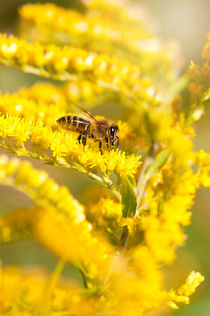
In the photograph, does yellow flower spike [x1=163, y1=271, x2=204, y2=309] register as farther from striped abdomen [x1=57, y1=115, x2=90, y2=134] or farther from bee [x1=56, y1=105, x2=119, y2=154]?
striped abdomen [x1=57, y1=115, x2=90, y2=134]

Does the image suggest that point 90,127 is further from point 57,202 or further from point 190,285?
point 190,285

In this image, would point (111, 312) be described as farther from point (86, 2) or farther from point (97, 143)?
point (86, 2)

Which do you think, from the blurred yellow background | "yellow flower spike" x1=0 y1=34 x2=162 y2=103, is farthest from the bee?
the blurred yellow background

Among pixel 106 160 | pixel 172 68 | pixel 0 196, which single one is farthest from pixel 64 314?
pixel 0 196

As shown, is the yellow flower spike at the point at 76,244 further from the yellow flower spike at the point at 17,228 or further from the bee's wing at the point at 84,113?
the bee's wing at the point at 84,113

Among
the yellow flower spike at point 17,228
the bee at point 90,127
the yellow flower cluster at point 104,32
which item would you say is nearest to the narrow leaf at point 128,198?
the bee at point 90,127

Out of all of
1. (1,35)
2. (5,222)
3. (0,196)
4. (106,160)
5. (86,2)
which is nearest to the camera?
(106,160)
